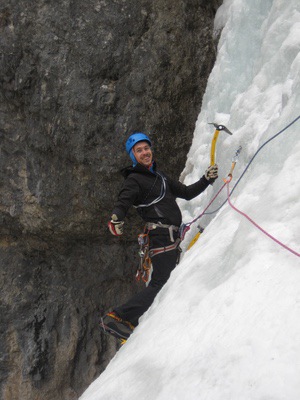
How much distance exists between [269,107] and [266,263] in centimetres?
163

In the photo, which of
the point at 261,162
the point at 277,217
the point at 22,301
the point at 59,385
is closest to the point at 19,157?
the point at 22,301

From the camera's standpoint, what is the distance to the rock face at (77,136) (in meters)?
4.77

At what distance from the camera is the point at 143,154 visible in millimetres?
3539

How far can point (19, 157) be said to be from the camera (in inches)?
214

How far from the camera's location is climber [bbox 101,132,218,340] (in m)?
3.20

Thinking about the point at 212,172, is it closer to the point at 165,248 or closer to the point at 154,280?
the point at 165,248

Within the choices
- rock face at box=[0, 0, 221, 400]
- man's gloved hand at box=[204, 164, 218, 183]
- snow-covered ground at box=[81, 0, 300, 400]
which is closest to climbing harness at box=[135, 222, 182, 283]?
man's gloved hand at box=[204, 164, 218, 183]

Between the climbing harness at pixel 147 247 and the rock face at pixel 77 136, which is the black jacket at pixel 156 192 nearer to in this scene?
the climbing harness at pixel 147 247

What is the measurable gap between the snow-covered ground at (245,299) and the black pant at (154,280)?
0.67m

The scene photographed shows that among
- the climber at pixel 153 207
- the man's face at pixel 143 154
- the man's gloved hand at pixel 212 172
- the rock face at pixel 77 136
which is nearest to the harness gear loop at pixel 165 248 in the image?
the climber at pixel 153 207

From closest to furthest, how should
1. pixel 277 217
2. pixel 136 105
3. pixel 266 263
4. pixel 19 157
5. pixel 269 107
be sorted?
1. pixel 266 263
2. pixel 277 217
3. pixel 269 107
4. pixel 136 105
5. pixel 19 157

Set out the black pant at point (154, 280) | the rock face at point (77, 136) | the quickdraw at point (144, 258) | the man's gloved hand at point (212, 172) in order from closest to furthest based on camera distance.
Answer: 1. the black pant at point (154, 280)
2. the man's gloved hand at point (212, 172)
3. the quickdraw at point (144, 258)
4. the rock face at point (77, 136)

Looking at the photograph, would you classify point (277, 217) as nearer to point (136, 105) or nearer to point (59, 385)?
point (136, 105)

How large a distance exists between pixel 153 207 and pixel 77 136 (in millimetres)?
1861
